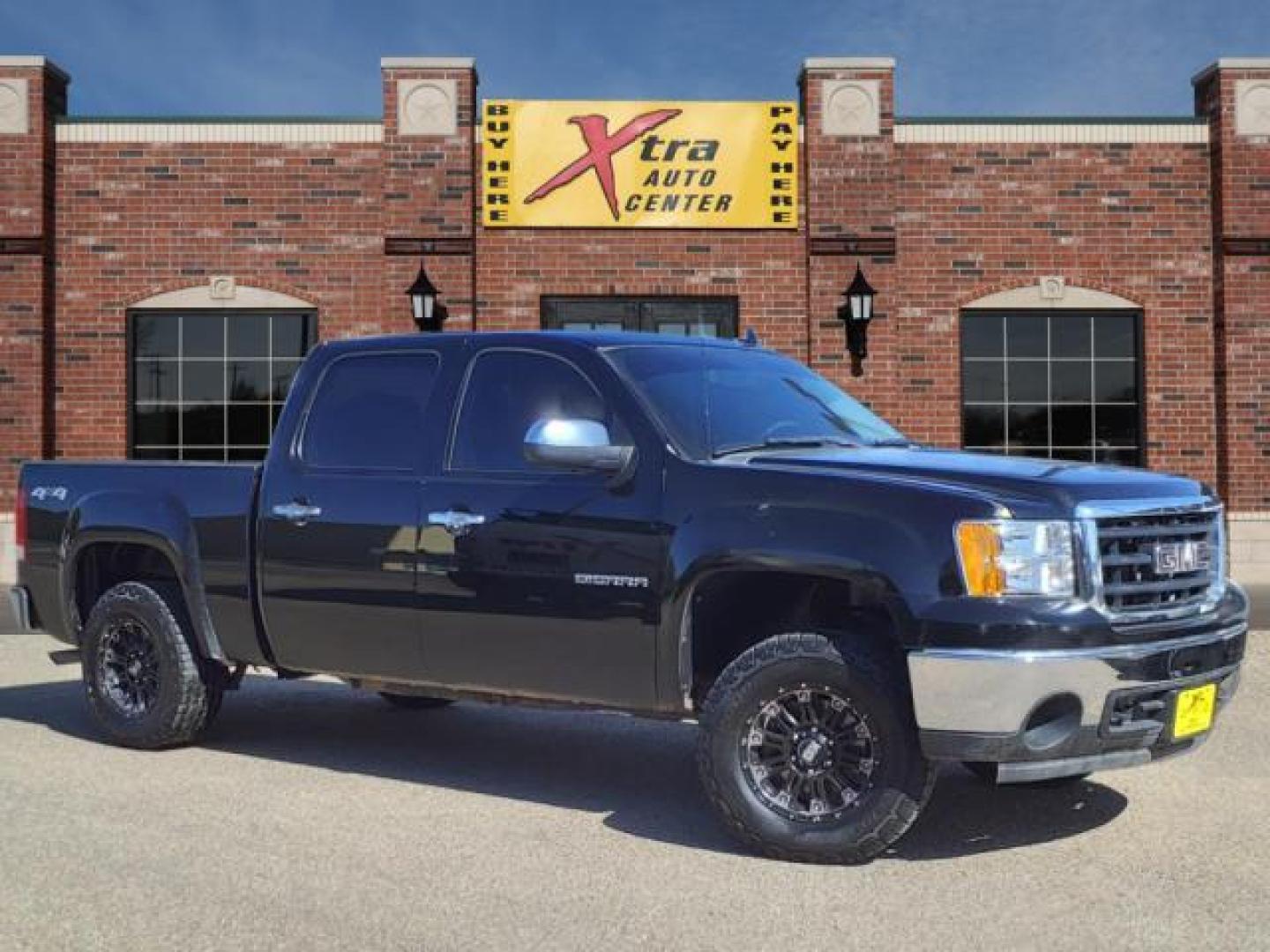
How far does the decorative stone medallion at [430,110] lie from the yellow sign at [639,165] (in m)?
0.41

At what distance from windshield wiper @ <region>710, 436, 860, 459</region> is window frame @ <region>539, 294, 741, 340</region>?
10774 mm

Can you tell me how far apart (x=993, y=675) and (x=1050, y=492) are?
0.64 metres

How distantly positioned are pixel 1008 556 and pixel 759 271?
1211 centimetres

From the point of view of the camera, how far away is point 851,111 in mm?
16219

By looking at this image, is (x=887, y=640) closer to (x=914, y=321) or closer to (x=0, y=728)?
(x=0, y=728)

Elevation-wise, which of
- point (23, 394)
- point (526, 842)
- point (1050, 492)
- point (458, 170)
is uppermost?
point (458, 170)

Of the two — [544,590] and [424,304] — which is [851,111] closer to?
[424,304]

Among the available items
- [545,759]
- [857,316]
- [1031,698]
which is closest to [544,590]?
[545,759]

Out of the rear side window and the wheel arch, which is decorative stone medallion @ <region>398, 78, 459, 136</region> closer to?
the rear side window

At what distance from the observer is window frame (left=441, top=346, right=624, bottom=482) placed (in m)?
5.47

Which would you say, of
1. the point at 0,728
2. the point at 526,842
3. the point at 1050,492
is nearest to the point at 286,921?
the point at 526,842

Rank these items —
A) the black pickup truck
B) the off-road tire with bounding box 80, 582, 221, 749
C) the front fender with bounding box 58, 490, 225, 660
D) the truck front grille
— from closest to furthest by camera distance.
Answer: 1. the black pickup truck
2. the truck front grille
3. the front fender with bounding box 58, 490, 225, 660
4. the off-road tire with bounding box 80, 582, 221, 749

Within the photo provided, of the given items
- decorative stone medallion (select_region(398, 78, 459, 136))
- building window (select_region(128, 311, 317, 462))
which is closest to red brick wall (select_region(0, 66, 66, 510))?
building window (select_region(128, 311, 317, 462))

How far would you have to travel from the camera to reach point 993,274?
1648 centimetres
